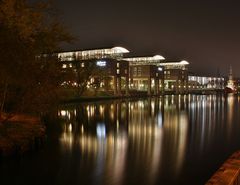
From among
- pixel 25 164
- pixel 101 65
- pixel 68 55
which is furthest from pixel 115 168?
pixel 68 55

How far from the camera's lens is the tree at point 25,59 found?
731 inches

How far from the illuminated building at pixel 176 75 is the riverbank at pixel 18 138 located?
10914 centimetres

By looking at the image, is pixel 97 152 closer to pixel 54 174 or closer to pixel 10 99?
pixel 54 174

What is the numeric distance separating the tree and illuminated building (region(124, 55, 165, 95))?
3114 inches

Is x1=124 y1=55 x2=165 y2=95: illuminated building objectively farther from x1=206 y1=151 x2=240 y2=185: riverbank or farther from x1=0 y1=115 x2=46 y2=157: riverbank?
x1=206 y1=151 x2=240 y2=185: riverbank

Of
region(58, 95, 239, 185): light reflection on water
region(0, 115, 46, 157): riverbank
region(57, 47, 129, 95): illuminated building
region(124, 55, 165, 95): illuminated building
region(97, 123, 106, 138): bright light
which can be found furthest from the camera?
region(124, 55, 165, 95): illuminated building

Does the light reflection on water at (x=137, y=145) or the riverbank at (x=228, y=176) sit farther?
the light reflection on water at (x=137, y=145)

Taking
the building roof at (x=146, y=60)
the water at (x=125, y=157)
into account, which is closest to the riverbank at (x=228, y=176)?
the water at (x=125, y=157)

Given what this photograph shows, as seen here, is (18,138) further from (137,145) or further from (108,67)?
(108,67)

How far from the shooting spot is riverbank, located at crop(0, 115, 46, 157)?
16719mm

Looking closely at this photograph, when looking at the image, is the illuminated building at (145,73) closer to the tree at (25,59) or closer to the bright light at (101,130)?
the bright light at (101,130)

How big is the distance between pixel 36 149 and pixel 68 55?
264 feet

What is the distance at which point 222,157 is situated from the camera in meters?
17.3

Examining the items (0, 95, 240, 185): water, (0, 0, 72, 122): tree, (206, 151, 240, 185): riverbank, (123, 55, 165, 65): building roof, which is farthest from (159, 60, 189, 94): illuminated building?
(206, 151, 240, 185): riverbank
